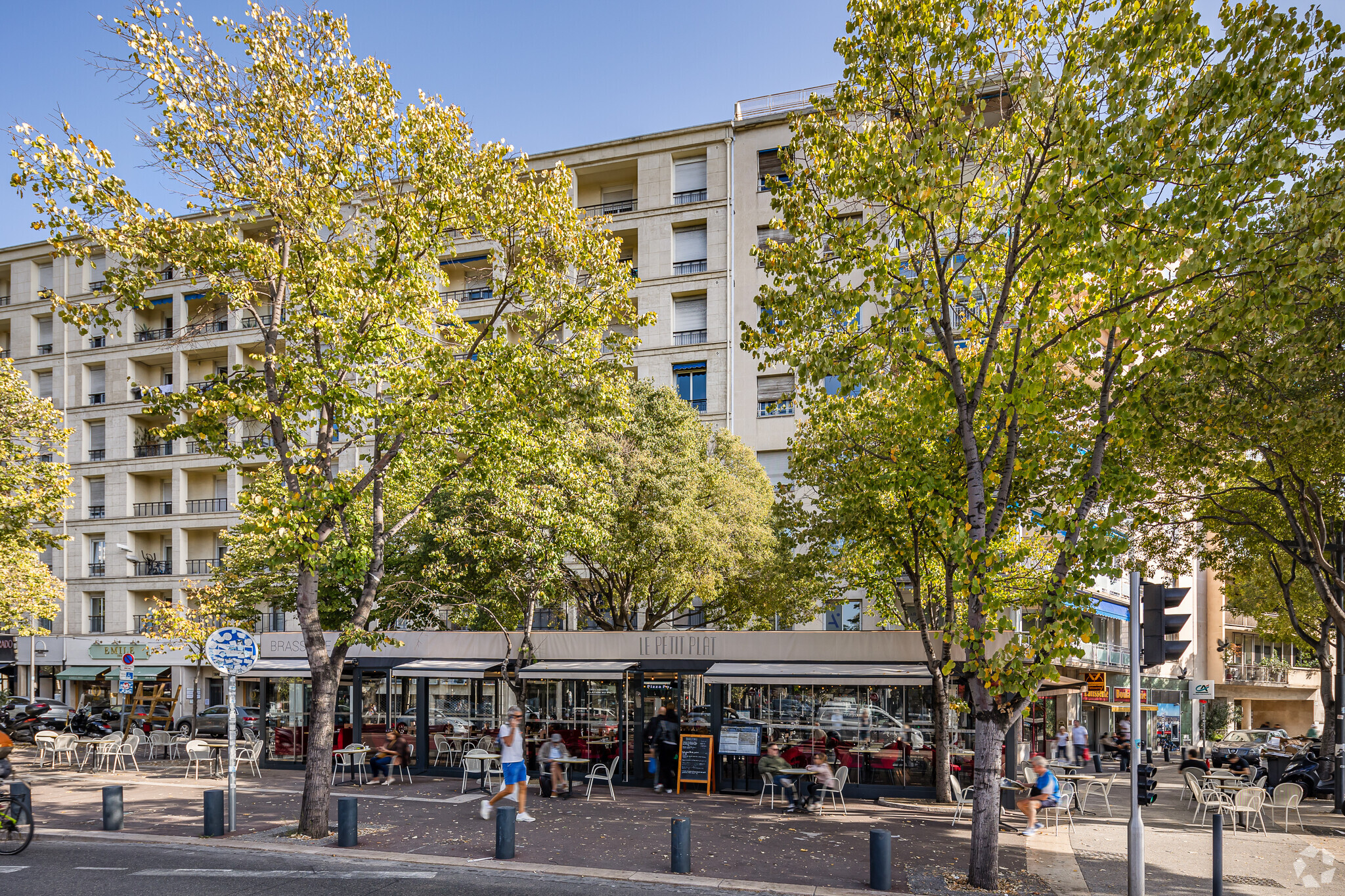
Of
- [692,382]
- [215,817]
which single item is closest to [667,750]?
[215,817]

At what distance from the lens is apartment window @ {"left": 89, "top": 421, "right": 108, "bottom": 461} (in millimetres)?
45156

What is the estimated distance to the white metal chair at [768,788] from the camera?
17.2 meters

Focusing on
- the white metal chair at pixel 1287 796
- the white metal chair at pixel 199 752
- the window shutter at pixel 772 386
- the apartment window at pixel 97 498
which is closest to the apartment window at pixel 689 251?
the window shutter at pixel 772 386

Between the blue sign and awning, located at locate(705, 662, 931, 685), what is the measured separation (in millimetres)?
9161

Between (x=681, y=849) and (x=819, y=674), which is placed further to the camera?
(x=819, y=674)

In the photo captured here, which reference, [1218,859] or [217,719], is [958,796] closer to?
[1218,859]

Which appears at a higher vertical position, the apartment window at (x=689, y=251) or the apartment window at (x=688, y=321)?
the apartment window at (x=689, y=251)

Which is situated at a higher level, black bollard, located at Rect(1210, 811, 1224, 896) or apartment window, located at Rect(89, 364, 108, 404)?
apartment window, located at Rect(89, 364, 108, 404)

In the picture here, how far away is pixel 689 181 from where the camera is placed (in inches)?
1517

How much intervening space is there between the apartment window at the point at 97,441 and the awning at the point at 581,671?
34238mm

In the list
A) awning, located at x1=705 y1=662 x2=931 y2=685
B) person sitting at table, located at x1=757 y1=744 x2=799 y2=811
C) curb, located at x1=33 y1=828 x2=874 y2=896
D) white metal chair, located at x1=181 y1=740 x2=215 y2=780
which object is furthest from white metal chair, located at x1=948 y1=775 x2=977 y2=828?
white metal chair, located at x1=181 y1=740 x2=215 y2=780

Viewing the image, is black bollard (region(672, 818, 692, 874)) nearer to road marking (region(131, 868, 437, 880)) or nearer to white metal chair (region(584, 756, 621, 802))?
road marking (region(131, 868, 437, 880))

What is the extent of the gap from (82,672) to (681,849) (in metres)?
41.2
